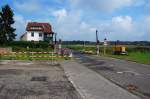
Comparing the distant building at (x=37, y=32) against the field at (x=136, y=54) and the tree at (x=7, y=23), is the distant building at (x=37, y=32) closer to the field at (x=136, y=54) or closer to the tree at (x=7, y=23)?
the field at (x=136, y=54)

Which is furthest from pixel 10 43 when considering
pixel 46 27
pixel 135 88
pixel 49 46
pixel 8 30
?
pixel 135 88

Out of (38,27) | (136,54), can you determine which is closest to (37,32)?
(38,27)

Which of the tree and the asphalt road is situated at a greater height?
the tree

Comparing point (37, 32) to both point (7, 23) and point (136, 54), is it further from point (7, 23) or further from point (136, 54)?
point (136, 54)

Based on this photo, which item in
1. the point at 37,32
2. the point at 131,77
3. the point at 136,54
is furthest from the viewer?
the point at 37,32

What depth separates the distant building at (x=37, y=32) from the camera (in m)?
118

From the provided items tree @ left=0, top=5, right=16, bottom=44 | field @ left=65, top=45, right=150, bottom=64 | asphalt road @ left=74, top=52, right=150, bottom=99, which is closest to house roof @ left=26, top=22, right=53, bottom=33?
field @ left=65, top=45, right=150, bottom=64

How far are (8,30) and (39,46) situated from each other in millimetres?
7794

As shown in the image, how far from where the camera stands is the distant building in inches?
4636

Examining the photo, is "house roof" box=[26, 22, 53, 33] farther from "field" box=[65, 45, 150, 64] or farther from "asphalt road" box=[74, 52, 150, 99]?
"asphalt road" box=[74, 52, 150, 99]

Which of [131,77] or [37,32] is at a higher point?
[37,32]

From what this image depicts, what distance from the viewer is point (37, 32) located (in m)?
118

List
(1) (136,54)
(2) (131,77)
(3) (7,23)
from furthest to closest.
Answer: (3) (7,23)
(1) (136,54)
(2) (131,77)

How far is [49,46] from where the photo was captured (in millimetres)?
88938
